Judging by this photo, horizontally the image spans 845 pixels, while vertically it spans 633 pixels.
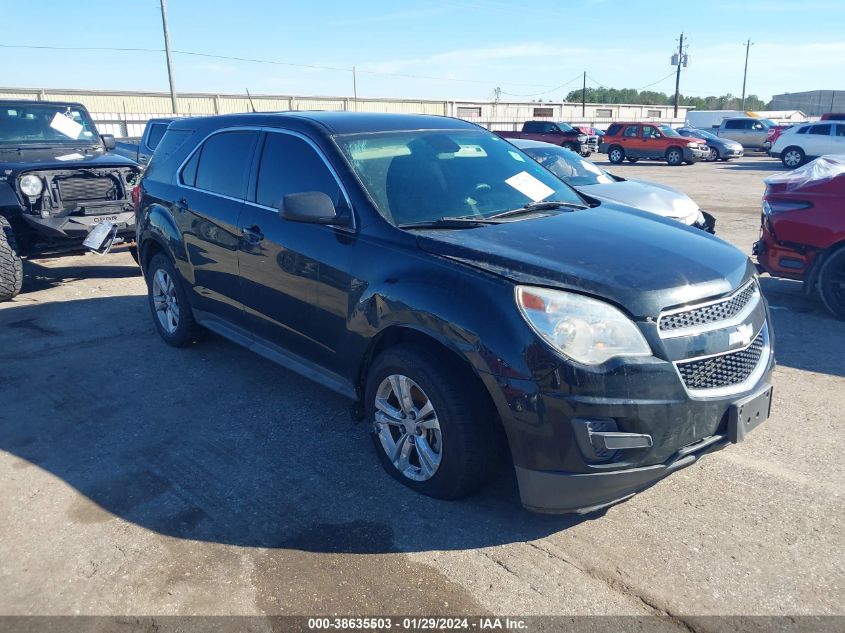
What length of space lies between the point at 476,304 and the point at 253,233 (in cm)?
195

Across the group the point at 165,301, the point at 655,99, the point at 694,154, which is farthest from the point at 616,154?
the point at 655,99

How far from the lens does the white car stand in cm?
2445

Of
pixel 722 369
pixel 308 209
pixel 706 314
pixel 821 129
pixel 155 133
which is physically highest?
pixel 155 133

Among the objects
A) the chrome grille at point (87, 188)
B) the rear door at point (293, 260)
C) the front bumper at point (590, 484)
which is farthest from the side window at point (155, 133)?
the front bumper at point (590, 484)

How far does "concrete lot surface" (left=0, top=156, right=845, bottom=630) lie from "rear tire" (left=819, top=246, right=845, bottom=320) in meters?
1.53

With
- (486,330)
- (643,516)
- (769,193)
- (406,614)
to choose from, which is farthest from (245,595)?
(769,193)

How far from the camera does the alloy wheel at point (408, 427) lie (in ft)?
11.0

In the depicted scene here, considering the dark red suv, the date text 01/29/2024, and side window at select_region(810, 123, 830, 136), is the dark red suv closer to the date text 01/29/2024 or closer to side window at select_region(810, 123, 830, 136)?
side window at select_region(810, 123, 830, 136)

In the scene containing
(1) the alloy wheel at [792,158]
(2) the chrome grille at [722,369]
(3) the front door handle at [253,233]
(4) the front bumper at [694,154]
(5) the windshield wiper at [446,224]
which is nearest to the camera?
(2) the chrome grille at [722,369]

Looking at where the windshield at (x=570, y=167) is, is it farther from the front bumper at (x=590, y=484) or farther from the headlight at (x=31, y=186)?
the front bumper at (x=590, y=484)

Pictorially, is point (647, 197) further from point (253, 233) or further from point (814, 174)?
point (253, 233)

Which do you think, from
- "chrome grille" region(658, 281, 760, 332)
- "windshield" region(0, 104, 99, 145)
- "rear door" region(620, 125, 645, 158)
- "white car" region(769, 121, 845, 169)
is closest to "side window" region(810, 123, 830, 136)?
"white car" region(769, 121, 845, 169)

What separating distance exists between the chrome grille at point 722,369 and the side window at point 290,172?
6.53 feet

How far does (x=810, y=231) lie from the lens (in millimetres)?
6336
